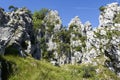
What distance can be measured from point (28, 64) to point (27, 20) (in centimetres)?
5482

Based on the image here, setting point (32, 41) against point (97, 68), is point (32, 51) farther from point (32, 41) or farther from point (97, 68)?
point (97, 68)

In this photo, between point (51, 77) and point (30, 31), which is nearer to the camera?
point (51, 77)

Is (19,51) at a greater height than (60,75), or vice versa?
(19,51)

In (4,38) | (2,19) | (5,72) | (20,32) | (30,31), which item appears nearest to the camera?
(5,72)

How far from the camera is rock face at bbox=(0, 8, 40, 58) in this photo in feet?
237

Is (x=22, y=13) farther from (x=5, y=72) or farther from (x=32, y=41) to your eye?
(x=5, y=72)

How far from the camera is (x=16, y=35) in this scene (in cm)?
9088

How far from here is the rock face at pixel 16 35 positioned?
72.1 m

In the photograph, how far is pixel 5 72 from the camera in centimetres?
6550

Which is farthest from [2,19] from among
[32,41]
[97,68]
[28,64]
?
[97,68]

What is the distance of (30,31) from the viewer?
4562 inches

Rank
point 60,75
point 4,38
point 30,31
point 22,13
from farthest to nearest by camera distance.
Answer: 1. point 22,13
2. point 30,31
3. point 60,75
4. point 4,38

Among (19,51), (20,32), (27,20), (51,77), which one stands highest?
(27,20)

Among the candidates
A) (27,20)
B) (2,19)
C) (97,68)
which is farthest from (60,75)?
(97,68)
